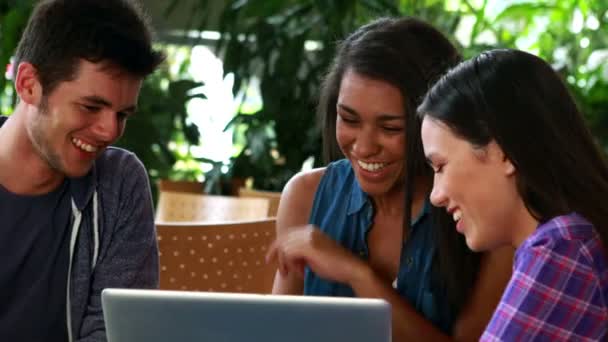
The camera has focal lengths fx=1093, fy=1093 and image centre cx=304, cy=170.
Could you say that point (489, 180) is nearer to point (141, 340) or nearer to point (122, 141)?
point (141, 340)

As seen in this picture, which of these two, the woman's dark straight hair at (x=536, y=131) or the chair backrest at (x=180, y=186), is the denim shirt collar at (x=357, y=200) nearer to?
the woman's dark straight hair at (x=536, y=131)

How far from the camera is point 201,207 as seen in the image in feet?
10.4

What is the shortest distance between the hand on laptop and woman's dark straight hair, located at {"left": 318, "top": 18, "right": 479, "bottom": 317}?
151 millimetres

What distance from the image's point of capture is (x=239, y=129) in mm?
4391

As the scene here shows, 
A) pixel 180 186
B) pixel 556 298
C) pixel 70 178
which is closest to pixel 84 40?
pixel 70 178

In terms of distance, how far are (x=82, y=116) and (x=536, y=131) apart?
786 millimetres

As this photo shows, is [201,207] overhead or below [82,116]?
below

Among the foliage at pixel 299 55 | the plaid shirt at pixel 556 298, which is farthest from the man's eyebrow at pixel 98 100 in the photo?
the foliage at pixel 299 55

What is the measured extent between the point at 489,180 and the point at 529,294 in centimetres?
19

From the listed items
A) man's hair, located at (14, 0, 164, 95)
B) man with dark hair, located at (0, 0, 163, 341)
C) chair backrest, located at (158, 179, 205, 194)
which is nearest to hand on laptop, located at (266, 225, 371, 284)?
man with dark hair, located at (0, 0, 163, 341)

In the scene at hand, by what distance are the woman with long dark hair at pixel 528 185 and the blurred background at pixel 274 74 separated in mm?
2327

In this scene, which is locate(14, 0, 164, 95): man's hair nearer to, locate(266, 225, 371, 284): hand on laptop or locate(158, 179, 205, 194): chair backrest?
locate(266, 225, 371, 284): hand on laptop

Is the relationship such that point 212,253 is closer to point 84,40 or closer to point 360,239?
point 360,239

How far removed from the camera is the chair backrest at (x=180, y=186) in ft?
12.5
